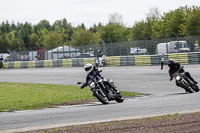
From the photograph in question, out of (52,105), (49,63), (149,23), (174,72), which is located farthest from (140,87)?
(149,23)

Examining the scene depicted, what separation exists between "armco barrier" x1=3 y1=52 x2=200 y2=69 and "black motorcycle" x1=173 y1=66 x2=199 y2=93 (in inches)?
812

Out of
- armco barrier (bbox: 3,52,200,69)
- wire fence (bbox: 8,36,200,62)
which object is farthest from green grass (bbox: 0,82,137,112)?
wire fence (bbox: 8,36,200,62)

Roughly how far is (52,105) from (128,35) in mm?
87255

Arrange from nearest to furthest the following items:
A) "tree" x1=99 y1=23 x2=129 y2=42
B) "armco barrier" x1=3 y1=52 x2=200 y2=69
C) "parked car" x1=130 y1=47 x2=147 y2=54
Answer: "armco barrier" x1=3 y1=52 x2=200 y2=69 → "parked car" x1=130 y1=47 x2=147 y2=54 → "tree" x1=99 y1=23 x2=129 y2=42

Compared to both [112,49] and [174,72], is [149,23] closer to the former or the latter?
[112,49]

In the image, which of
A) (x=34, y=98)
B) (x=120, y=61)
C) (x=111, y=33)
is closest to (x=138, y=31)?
(x=111, y=33)

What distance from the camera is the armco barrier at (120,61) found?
1609 inches

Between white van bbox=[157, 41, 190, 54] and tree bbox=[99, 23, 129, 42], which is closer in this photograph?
white van bbox=[157, 41, 190, 54]

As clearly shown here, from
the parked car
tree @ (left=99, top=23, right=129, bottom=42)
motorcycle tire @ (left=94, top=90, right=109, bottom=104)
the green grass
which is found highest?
tree @ (left=99, top=23, right=129, bottom=42)

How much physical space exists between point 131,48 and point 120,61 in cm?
213

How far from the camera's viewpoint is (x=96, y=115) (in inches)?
502

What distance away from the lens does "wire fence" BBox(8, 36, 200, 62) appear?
41469mm

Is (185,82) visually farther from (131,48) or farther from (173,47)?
(131,48)

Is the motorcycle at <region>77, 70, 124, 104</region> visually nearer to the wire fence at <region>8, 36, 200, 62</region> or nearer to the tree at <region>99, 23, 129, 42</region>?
the wire fence at <region>8, 36, 200, 62</region>
